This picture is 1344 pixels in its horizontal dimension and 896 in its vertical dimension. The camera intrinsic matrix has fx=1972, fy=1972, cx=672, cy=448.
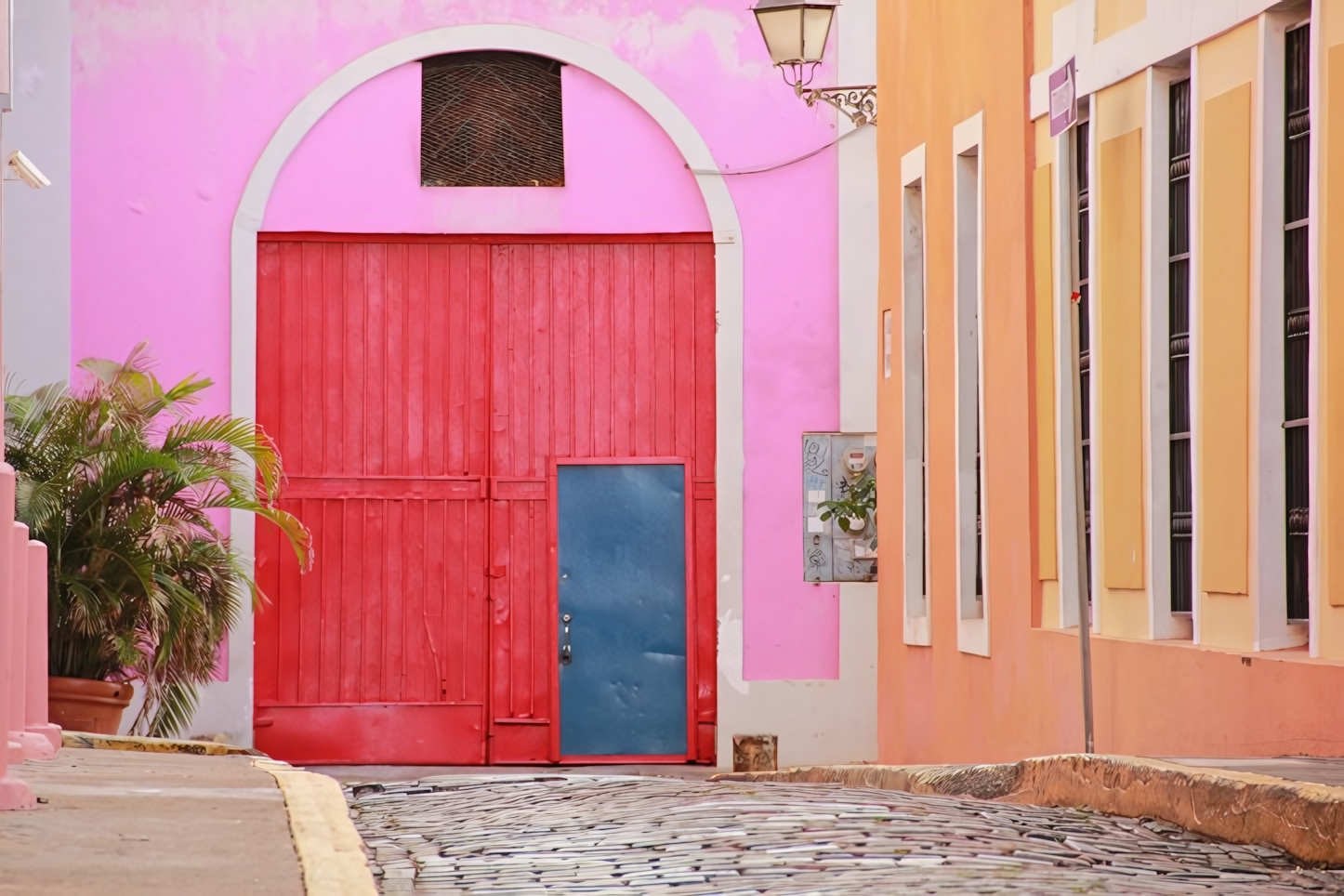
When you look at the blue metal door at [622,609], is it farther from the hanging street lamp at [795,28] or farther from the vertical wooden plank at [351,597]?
the hanging street lamp at [795,28]

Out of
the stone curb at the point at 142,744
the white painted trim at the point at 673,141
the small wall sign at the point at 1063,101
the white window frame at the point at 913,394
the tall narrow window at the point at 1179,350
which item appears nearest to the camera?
the small wall sign at the point at 1063,101

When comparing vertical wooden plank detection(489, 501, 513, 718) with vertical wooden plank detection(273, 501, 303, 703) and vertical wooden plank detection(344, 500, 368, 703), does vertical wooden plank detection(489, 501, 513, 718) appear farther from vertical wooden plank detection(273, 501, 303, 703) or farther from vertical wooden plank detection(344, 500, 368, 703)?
vertical wooden plank detection(273, 501, 303, 703)

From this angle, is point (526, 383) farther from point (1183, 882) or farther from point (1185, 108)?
point (1183, 882)

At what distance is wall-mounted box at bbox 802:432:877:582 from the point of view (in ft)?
50.0

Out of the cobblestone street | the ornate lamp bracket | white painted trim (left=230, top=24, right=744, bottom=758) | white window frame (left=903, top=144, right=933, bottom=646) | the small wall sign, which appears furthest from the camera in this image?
white painted trim (left=230, top=24, right=744, bottom=758)

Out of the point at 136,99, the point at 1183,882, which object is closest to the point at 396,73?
the point at 136,99

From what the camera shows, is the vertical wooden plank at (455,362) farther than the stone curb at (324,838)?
Yes

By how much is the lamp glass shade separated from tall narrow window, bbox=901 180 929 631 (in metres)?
1.27

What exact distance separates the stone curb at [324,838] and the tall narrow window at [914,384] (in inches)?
250

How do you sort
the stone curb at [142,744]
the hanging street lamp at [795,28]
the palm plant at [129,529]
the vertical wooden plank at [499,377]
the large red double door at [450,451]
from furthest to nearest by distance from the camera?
the vertical wooden plank at [499,377], the large red double door at [450,451], the hanging street lamp at [795,28], the palm plant at [129,529], the stone curb at [142,744]

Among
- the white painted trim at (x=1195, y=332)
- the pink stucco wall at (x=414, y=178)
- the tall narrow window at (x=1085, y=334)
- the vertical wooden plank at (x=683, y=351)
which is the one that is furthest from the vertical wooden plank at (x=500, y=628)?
the white painted trim at (x=1195, y=332)

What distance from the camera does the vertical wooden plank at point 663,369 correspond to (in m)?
15.3

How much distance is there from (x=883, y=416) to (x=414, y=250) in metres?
4.60

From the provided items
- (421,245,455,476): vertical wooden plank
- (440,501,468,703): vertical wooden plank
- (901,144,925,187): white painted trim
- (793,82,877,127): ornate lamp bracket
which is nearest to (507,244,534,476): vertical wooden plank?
(421,245,455,476): vertical wooden plank
